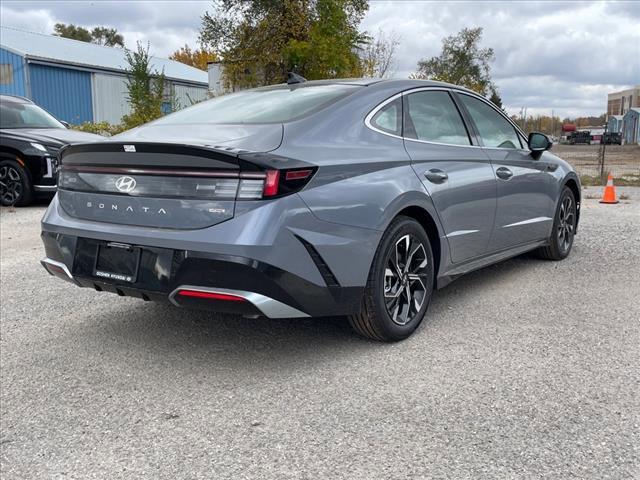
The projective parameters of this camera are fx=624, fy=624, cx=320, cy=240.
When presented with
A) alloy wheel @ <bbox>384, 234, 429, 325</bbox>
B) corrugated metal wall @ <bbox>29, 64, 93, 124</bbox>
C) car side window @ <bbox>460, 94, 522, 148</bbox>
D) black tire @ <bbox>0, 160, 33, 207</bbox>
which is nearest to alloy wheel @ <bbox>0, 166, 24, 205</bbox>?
black tire @ <bbox>0, 160, 33, 207</bbox>

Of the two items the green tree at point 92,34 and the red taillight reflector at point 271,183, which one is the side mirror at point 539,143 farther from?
the green tree at point 92,34

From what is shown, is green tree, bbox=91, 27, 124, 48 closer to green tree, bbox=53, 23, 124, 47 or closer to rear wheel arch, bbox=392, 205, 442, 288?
green tree, bbox=53, 23, 124, 47

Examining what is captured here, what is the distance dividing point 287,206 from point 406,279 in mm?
1095

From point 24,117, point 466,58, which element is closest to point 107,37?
point 466,58

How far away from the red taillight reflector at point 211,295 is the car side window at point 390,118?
1.37m

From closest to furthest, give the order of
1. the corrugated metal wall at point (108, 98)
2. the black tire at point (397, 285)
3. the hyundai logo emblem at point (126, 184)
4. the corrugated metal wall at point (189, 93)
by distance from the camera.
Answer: the hyundai logo emblem at point (126, 184) → the black tire at point (397, 285) → the corrugated metal wall at point (108, 98) → the corrugated metal wall at point (189, 93)

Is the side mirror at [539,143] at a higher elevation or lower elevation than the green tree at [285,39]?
lower

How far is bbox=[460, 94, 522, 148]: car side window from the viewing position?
470cm

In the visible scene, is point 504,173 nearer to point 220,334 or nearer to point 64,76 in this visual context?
point 220,334

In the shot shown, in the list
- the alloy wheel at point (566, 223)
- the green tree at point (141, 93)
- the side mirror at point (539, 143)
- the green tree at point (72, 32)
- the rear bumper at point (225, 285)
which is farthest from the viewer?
the green tree at point (72, 32)

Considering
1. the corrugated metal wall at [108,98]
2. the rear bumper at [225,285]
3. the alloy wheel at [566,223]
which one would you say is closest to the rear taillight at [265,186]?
the rear bumper at [225,285]

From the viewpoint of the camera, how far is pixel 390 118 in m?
3.82

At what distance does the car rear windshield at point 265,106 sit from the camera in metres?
3.56

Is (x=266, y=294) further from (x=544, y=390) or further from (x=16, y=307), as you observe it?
(x=16, y=307)
